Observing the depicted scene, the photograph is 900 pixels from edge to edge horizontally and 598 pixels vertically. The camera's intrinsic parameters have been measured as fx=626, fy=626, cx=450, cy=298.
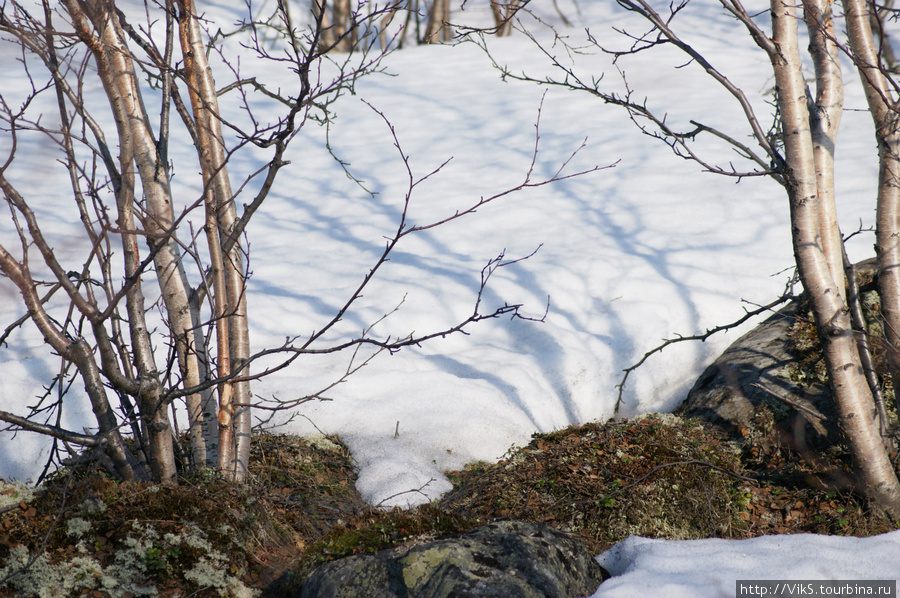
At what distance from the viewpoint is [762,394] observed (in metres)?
4.59

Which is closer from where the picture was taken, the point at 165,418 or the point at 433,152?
the point at 165,418

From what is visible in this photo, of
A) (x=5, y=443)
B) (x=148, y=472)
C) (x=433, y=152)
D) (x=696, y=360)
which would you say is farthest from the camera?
(x=433, y=152)

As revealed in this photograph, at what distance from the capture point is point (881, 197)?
12.8ft

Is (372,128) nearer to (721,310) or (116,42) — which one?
(721,310)

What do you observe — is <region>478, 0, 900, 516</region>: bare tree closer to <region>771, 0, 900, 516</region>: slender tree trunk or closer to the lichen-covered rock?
<region>771, 0, 900, 516</region>: slender tree trunk

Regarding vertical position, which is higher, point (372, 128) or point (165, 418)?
point (372, 128)

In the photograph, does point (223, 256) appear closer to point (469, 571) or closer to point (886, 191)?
point (469, 571)

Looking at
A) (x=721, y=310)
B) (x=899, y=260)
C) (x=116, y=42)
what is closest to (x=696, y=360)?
(x=721, y=310)

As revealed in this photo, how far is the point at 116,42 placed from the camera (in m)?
3.41

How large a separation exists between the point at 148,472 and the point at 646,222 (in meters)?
6.36

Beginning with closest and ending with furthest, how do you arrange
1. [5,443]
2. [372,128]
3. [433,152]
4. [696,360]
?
[5,443], [696,360], [433,152], [372,128]

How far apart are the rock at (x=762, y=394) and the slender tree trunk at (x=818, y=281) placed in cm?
48

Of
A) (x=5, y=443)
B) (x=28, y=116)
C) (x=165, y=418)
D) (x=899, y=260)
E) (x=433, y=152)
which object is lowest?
(x=899, y=260)

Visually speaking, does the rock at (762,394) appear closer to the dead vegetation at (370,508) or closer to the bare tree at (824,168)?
the dead vegetation at (370,508)
